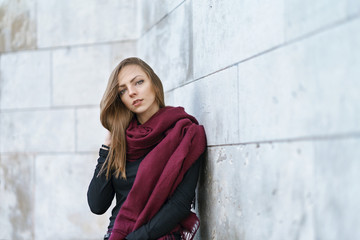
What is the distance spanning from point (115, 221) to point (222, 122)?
0.77m

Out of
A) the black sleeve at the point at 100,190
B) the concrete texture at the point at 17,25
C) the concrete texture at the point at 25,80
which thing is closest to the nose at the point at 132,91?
the black sleeve at the point at 100,190

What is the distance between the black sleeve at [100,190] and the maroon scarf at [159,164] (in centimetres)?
19

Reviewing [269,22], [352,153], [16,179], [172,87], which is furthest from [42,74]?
[352,153]

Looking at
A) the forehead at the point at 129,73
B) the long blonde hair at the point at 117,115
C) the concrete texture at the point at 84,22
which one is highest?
the concrete texture at the point at 84,22

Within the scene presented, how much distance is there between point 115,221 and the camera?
2.75 meters

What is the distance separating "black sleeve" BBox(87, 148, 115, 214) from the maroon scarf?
0.19 meters

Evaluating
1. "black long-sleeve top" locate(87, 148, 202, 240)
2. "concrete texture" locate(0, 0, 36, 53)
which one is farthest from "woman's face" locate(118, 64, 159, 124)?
"concrete texture" locate(0, 0, 36, 53)

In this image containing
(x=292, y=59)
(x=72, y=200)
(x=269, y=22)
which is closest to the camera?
(x=292, y=59)

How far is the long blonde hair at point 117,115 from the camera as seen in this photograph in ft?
9.46

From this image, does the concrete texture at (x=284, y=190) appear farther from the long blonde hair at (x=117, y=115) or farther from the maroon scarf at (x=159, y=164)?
the long blonde hair at (x=117, y=115)

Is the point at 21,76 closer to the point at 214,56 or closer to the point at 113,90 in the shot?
the point at 113,90

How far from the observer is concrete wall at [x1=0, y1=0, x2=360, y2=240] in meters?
1.71

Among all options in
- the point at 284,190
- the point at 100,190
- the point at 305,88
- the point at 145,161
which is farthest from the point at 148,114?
the point at 305,88

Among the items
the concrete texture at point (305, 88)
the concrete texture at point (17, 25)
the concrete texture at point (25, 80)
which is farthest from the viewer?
the concrete texture at point (17, 25)
